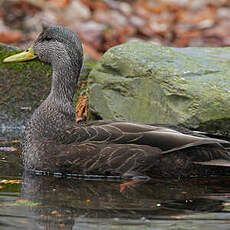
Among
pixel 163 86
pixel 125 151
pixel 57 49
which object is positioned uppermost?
pixel 57 49

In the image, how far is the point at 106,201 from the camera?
186 inches

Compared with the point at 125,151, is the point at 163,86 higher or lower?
higher

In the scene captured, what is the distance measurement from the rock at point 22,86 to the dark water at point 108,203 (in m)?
2.53

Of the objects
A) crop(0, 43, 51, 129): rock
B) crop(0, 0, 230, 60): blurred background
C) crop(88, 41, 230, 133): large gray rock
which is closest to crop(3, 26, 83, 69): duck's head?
crop(88, 41, 230, 133): large gray rock

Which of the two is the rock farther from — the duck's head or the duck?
the duck

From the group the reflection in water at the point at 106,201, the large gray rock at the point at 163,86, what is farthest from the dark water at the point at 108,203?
the large gray rock at the point at 163,86

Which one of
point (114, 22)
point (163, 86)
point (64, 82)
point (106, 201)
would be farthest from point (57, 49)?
point (114, 22)

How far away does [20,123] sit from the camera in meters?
8.26

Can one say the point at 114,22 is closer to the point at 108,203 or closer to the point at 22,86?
the point at 22,86

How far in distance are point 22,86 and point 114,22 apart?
4967 mm

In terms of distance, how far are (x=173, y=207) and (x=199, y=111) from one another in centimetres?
201

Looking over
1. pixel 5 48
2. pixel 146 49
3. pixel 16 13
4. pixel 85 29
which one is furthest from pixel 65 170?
pixel 16 13

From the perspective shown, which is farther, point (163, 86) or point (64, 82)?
point (163, 86)

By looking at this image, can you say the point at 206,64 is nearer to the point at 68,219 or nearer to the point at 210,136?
the point at 210,136
